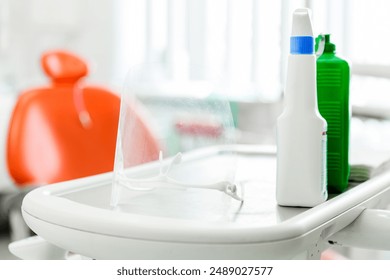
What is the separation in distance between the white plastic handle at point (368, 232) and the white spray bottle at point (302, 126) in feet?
0.28

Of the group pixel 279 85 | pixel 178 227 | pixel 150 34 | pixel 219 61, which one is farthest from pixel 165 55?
pixel 178 227

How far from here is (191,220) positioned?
34.4 inches

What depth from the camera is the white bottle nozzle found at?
98cm

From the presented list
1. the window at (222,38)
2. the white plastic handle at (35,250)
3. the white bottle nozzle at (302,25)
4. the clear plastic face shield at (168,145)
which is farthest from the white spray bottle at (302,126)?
the window at (222,38)

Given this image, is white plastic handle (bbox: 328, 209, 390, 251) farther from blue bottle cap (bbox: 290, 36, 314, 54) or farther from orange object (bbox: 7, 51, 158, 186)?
orange object (bbox: 7, 51, 158, 186)

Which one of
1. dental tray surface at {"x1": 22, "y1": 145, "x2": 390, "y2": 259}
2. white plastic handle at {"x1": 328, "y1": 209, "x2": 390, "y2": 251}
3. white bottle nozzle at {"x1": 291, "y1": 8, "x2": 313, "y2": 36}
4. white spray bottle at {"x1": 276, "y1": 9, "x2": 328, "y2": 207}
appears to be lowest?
white plastic handle at {"x1": 328, "y1": 209, "x2": 390, "y2": 251}

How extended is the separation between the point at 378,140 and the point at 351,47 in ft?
1.65

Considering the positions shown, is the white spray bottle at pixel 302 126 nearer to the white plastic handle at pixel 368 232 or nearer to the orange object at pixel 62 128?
the white plastic handle at pixel 368 232

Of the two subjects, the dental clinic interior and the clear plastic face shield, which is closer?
the dental clinic interior

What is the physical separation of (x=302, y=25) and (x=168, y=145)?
37 cm

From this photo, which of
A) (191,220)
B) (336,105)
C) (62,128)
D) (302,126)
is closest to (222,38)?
(62,128)

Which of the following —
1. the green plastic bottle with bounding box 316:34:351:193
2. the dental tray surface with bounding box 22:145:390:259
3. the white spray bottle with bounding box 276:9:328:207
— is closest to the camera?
the dental tray surface with bounding box 22:145:390:259

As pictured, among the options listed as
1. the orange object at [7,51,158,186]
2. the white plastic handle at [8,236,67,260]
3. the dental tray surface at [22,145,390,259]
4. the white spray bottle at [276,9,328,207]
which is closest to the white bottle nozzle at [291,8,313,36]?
the white spray bottle at [276,9,328,207]

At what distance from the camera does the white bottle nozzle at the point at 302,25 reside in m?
0.98
